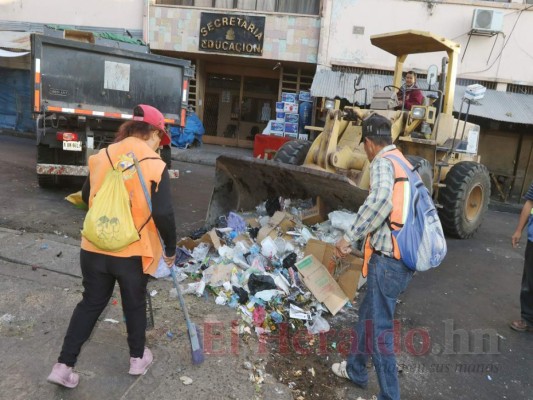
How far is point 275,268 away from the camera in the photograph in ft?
15.0

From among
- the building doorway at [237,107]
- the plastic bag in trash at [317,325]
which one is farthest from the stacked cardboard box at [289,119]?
the plastic bag in trash at [317,325]

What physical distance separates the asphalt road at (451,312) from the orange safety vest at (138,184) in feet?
4.99

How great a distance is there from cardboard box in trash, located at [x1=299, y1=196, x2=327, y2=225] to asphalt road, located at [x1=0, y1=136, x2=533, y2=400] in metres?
1.27

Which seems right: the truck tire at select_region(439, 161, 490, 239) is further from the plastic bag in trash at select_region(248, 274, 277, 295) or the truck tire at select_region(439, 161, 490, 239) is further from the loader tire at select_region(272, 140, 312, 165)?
the plastic bag in trash at select_region(248, 274, 277, 295)

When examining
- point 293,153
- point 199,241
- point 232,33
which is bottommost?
point 199,241

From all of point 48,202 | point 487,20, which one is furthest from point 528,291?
point 487,20

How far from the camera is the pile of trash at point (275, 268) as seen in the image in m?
3.97

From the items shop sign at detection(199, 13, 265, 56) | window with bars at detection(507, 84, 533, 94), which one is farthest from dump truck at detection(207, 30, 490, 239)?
shop sign at detection(199, 13, 265, 56)

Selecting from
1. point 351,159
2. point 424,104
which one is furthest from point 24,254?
point 424,104

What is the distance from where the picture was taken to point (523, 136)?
1263cm

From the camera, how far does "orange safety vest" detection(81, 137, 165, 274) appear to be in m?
2.55

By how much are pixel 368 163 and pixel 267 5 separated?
10.4 metres

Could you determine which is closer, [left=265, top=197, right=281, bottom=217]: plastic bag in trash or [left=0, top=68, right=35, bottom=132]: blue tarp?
[left=265, top=197, right=281, bottom=217]: plastic bag in trash

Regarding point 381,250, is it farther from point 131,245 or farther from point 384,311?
point 131,245
